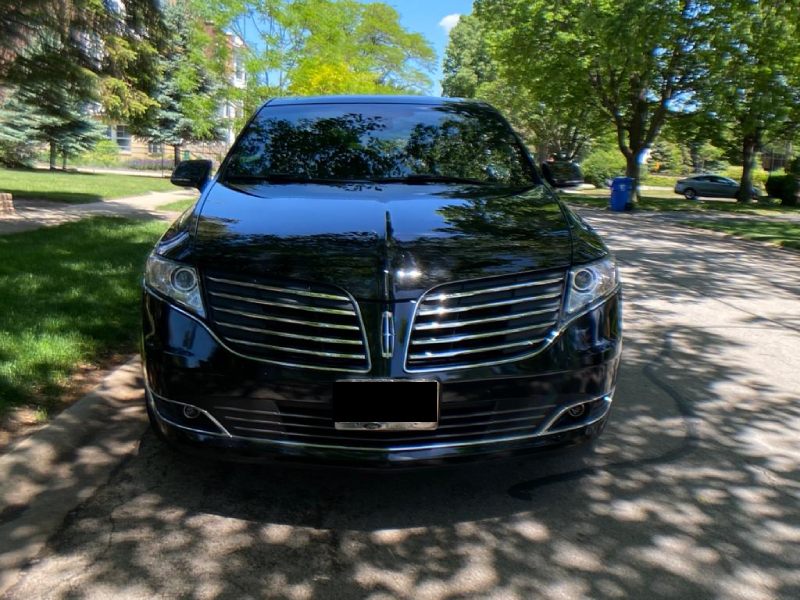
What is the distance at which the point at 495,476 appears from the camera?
340cm

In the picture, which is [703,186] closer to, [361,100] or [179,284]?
[361,100]

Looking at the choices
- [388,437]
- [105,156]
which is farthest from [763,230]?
[105,156]

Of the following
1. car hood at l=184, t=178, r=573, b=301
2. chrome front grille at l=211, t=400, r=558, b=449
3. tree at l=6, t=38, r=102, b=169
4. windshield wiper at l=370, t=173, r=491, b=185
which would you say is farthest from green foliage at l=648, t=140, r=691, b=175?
chrome front grille at l=211, t=400, r=558, b=449

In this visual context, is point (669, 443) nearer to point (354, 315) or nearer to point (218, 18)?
point (354, 315)

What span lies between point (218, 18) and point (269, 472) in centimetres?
1883

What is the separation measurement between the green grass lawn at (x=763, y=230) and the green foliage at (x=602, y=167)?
42.2m

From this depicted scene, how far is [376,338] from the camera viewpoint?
271 cm

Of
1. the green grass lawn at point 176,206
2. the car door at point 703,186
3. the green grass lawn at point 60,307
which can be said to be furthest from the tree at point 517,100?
the green grass lawn at point 60,307

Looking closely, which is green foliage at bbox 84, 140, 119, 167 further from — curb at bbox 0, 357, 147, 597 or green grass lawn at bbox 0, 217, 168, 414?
curb at bbox 0, 357, 147, 597

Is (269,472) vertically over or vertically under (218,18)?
under

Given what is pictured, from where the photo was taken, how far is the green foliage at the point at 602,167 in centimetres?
6053

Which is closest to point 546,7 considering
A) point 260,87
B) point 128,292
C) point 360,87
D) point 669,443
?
point 360,87

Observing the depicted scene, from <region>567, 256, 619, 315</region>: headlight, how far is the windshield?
4.00 feet

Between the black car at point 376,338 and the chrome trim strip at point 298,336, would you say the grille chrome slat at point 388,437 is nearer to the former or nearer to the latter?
the black car at point 376,338
